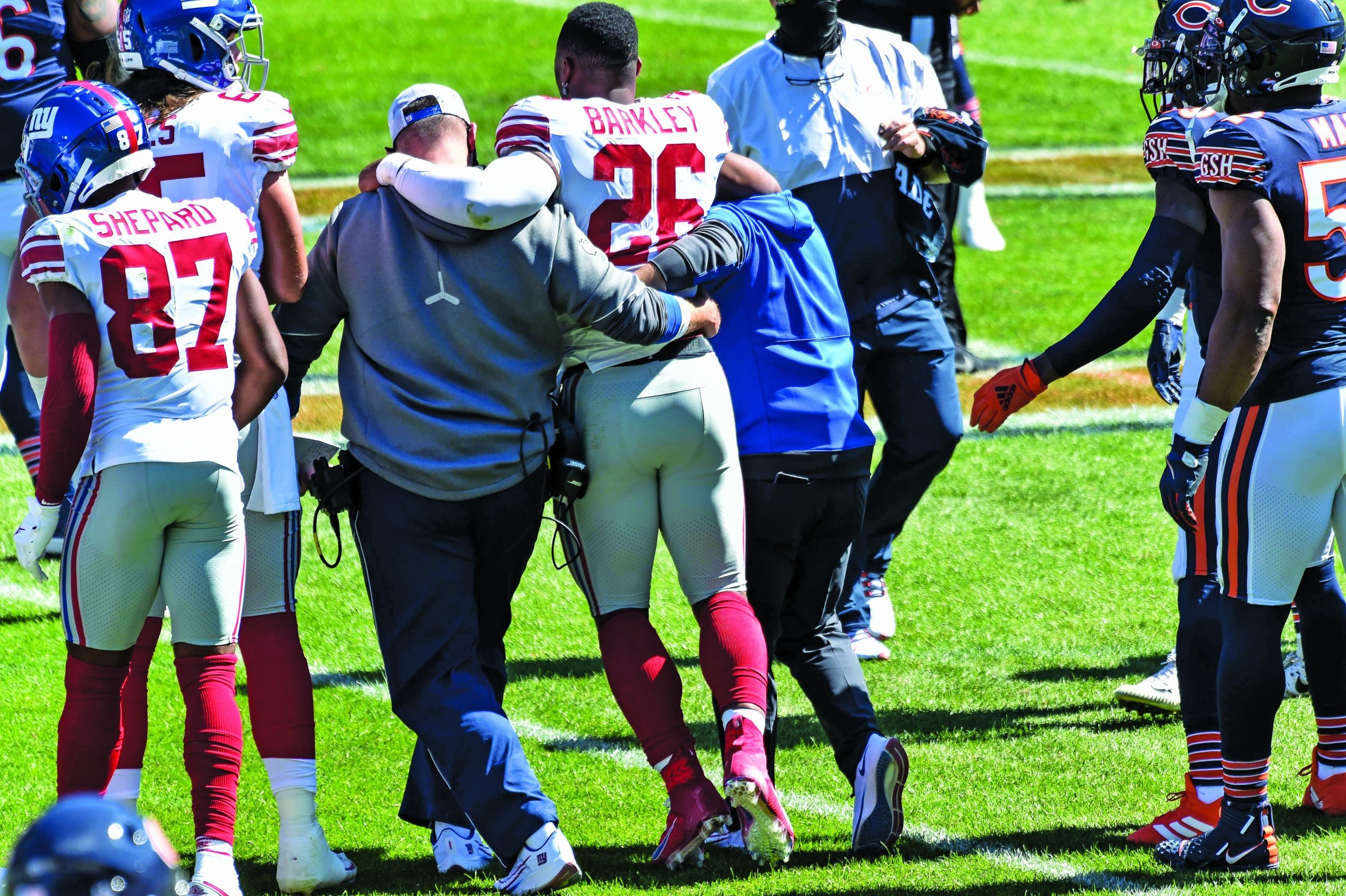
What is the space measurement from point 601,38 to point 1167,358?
2.16 m

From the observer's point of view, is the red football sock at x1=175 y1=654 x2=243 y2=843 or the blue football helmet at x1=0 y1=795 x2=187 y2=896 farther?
the red football sock at x1=175 y1=654 x2=243 y2=843

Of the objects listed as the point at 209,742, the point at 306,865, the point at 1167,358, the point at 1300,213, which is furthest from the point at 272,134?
the point at 1167,358

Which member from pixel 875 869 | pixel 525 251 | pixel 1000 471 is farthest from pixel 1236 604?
pixel 1000 471

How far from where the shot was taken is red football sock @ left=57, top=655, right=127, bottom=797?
369 cm

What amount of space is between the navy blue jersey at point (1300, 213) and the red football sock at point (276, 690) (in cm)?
238

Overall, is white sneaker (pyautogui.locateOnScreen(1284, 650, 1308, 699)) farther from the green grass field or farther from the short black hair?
the short black hair

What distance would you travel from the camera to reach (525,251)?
12.9 feet

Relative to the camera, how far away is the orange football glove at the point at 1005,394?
168 inches

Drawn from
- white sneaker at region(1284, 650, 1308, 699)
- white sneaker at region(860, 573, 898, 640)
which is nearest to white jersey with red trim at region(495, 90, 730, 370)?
white sneaker at region(860, 573, 898, 640)

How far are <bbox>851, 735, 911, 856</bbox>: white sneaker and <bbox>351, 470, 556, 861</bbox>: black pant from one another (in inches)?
32.2

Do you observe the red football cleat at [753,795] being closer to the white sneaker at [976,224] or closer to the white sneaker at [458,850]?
the white sneaker at [458,850]

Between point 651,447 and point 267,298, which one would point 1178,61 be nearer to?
point 651,447

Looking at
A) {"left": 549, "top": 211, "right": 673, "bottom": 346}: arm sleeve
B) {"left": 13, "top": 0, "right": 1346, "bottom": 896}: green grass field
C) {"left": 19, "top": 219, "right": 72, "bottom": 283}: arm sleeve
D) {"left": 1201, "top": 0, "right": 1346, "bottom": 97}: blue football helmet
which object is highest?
{"left": 1201, "top": 0, "right": 1346, "bottom": 97}: blue football helmet

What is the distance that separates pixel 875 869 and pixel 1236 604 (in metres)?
1.07
